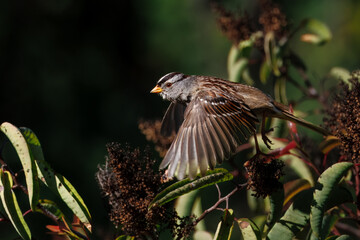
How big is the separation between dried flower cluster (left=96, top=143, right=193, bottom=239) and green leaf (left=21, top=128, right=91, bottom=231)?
100mm

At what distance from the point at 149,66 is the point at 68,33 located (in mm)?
1173

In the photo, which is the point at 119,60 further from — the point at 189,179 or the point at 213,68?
the point at 189,179

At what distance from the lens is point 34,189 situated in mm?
1734

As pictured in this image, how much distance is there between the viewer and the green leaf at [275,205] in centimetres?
189

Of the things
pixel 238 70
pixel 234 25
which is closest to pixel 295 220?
pixel 238 70

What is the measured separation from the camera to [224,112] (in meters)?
2.38

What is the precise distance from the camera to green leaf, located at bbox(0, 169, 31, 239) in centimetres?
173

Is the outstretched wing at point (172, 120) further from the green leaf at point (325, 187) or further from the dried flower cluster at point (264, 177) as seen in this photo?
the green leaf at point (325, 187)

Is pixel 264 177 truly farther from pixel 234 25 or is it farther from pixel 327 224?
pixel 234 25

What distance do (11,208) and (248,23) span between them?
1.76m

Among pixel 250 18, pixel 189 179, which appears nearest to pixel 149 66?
pixel 250 18

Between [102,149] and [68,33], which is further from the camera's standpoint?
[68,33]

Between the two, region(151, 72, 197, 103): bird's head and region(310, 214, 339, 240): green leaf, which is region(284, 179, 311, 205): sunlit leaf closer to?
region(310, 214, 339, 240): green leaf

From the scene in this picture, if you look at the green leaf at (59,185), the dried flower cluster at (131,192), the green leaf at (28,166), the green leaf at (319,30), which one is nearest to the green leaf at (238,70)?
the green leaf at (319,30)
